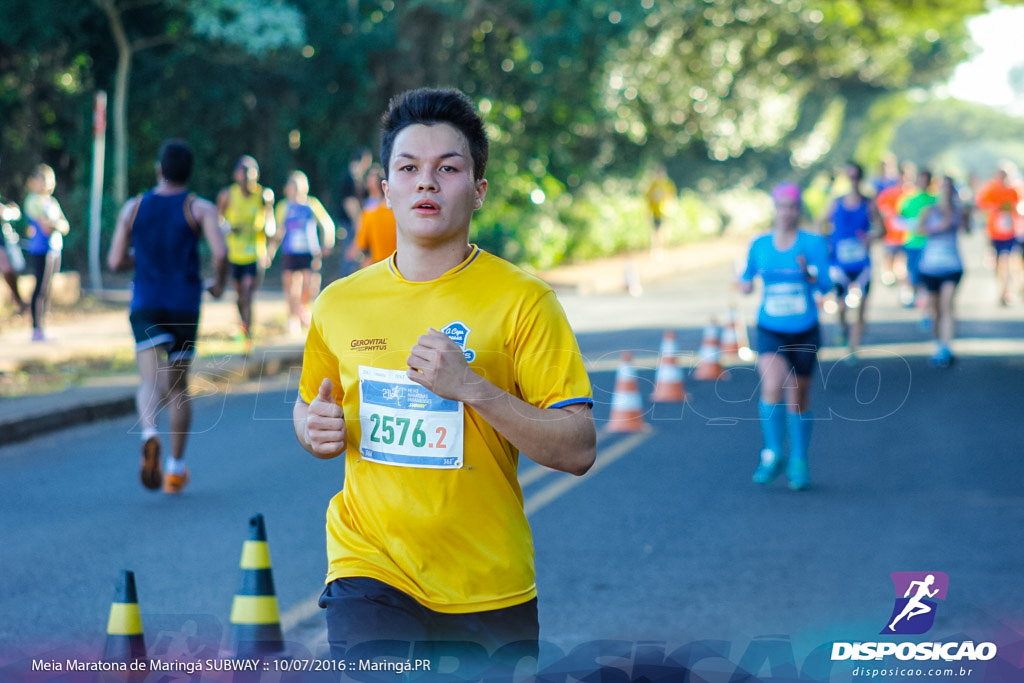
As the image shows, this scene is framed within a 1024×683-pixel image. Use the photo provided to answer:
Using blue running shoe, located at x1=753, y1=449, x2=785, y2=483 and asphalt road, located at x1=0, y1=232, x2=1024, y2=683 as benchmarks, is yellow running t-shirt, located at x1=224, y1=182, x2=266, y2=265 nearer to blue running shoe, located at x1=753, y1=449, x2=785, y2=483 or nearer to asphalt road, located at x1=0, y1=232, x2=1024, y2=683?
asphalt road, located at x1=0, y1=232, x2=1024, y2=683

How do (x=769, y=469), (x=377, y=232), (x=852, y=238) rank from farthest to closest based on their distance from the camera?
(x=852, y=238) → (x=377, y=232) → (x=769, y=469)

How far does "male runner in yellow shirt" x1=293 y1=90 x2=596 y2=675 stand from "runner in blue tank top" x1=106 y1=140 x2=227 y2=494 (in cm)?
535

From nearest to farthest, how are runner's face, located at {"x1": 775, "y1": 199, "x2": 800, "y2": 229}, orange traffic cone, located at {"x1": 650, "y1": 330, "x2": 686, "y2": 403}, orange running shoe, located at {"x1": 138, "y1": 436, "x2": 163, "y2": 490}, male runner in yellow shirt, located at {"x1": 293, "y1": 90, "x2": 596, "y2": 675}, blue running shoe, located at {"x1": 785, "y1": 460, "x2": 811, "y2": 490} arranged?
male runner in yellow shirt, located at {"x1": 293, "y1": 90, "x2": 596, "y2": 675} → orange running shoe, located at {"x1": 138, "y1": 436, "x2": 163, "y2": 490} → blue running shoe, located at {"x1": 785, "y1": 460, "x2": 811, "y2": 490} → runner's face, located at {"x1": 775, "y1": 199, "x2": 800, "y2": 229} → orange traffic cone, located at {"x1": 650, "y1": 330, "x2": 686, "y2": 403}

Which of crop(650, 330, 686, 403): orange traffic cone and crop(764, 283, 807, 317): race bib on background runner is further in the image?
crop(650, 330, 686, 403): orange traffic cone

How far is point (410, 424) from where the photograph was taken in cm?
315

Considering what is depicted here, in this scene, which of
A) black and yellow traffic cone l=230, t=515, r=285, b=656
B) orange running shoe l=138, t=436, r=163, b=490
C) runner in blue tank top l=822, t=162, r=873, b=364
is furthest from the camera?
runner in blue tank top l=822, t=162, r=873, b=364

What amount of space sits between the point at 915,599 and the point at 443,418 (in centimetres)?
342

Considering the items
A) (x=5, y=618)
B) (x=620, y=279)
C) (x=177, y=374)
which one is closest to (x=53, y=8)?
(x=620, y=279)

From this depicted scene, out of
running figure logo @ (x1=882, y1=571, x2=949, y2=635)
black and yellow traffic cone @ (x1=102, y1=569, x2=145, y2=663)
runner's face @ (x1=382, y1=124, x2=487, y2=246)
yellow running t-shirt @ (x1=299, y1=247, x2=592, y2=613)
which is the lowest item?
running figure logo @ (x1=882, y1=571, x2=949, y2=635)

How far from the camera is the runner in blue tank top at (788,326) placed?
877cm

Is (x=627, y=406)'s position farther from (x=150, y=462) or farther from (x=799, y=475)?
(x=150, y=462)

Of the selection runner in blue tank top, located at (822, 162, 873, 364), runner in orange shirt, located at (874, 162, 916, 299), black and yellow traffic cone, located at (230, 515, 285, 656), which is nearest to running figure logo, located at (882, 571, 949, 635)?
black and yellow traffic cone, located at (230, 515, 285, 656)

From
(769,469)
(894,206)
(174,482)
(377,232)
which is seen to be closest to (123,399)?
(377,232)

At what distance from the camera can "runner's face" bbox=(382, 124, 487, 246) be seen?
3.11 meters
